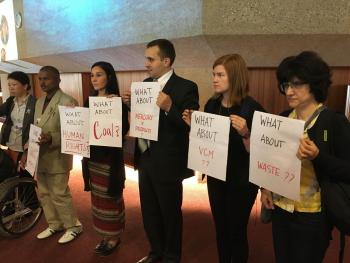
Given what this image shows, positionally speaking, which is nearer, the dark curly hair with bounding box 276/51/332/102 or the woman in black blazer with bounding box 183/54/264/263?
the dark curly hair with bounding box 276/51/332/102

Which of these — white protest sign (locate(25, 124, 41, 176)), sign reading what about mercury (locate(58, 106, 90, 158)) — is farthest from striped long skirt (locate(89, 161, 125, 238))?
white protest sign (locate(25, 124, 41, 176))

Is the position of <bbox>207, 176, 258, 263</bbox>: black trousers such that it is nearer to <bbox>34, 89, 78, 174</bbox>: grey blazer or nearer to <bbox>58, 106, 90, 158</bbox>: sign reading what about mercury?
<bbox>58, 106, 90, 158</bbox>: sign reading what about mercury

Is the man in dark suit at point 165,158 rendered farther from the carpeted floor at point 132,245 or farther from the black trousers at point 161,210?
the carpeted floor at point 132,245

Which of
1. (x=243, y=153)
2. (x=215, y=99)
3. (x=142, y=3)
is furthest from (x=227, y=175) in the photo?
(x=142, y=3)

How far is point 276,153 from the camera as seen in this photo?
1.20 metres

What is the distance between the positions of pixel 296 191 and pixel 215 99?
637 millimetres

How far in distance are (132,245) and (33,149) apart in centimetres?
102

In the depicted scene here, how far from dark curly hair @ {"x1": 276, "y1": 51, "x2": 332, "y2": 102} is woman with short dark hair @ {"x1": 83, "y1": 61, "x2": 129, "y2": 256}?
1.10 meters

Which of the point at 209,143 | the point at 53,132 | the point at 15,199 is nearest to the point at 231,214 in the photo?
the point at 209,143

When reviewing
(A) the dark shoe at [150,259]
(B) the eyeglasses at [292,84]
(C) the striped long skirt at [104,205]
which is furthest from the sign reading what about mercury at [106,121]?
(B) the eyeglasses at [292,84]

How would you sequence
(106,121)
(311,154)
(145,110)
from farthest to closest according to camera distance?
(106,121), (145,110), (311,154)

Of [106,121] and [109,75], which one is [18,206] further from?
[109,75]

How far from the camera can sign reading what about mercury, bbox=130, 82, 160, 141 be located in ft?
5.41

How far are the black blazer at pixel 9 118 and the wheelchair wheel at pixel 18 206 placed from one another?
0.33m
